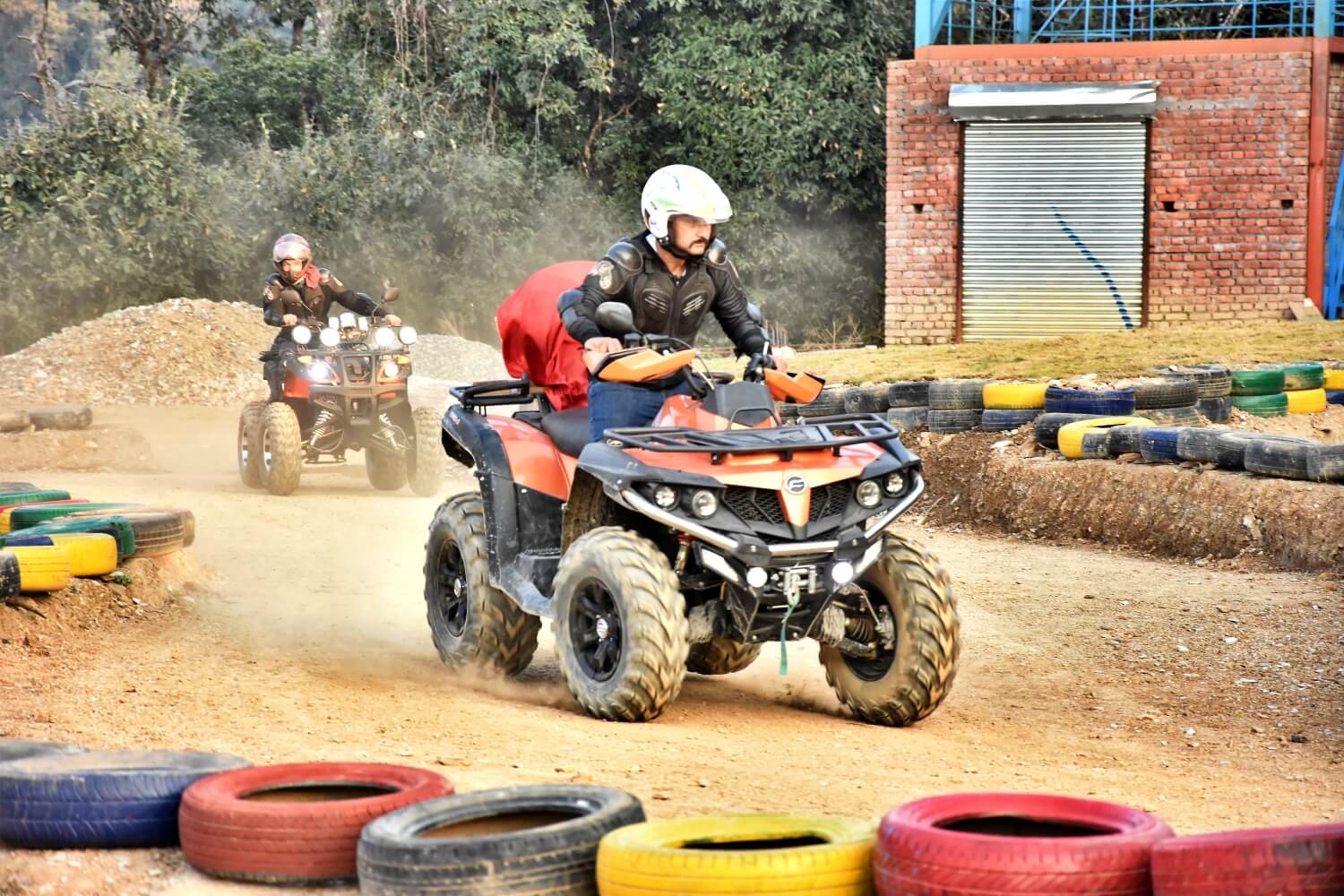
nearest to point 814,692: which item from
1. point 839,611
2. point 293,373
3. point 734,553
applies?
point 839,611

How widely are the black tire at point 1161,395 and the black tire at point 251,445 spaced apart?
23.6ft

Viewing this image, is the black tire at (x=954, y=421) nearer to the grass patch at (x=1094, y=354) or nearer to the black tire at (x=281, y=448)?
the grass patch at (x=1094, y=354)

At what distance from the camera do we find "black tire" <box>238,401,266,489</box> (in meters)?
14.9

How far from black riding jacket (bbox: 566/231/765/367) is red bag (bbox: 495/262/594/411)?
0.50m

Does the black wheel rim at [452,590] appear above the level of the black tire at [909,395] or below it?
below

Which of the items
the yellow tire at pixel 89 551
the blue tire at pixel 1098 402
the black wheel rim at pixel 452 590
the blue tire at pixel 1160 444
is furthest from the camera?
the blue tire at pixel 1098 402

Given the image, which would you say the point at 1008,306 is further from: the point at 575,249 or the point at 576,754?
the point at 576,754

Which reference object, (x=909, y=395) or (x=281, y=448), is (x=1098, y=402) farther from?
(x=281, y=448)

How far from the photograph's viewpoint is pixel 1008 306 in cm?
2295

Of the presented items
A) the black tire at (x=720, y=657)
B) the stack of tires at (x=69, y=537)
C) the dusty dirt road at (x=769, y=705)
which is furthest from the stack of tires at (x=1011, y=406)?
the black tire at (x=720, y=657)

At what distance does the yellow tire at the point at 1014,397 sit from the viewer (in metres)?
15.0

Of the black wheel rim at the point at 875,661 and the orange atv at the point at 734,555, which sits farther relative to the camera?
the black wheel rim at the point at 875,661

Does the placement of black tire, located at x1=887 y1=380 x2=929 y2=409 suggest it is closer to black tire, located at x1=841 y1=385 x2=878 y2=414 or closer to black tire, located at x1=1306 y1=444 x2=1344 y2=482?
black tire, located at x1=841 y1=385 x2=878 y2=414

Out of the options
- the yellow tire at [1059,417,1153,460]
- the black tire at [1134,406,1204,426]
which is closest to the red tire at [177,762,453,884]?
the yellow tire at [1059,417,1153,460]
